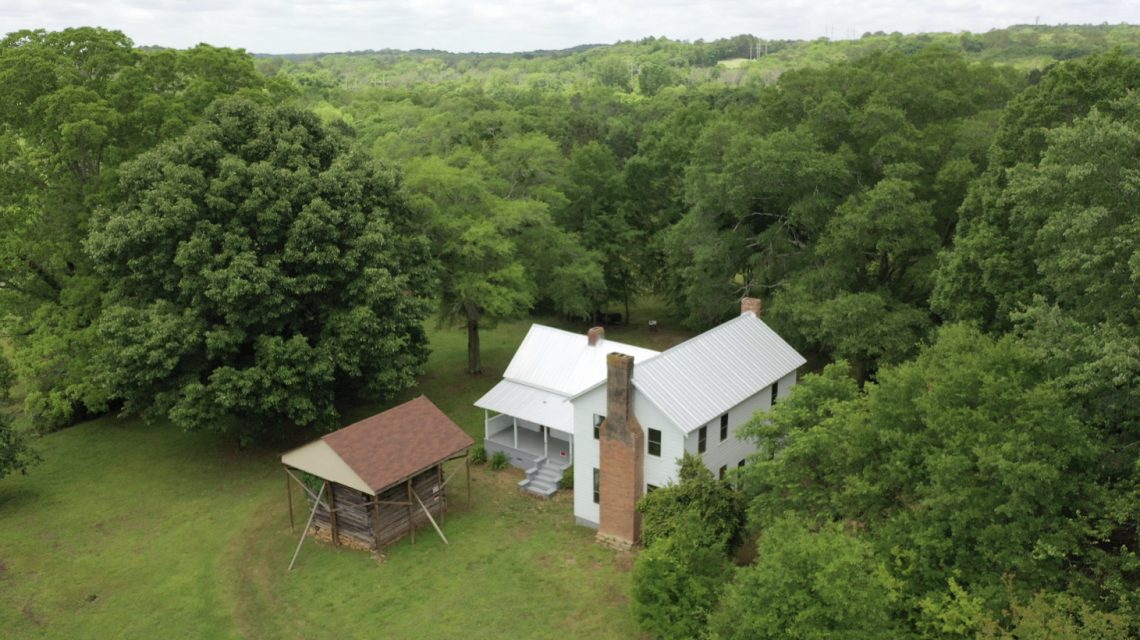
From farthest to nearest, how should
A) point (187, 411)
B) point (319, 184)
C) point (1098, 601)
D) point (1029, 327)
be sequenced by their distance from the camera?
point (319, 184)
point (187, 411)
point (1029, 327)
point (1098, 601)

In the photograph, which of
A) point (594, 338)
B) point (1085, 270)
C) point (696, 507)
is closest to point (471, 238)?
point (594, 338)

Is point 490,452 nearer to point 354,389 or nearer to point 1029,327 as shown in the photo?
point 354,389

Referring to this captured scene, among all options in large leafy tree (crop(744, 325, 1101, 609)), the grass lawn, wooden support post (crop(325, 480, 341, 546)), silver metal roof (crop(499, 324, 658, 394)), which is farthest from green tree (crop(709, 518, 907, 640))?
wooden support post (crop(325, 480, 341, 546))

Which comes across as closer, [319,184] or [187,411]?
[187,411]

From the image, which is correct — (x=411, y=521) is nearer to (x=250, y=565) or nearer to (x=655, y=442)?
(x=250, y=565)

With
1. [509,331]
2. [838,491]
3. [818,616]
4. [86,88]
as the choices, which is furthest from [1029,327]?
[86,88]

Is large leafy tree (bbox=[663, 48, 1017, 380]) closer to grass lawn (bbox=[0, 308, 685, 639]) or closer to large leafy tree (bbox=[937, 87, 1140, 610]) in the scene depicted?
large leafy tree (bbox=[937, 87, 1140, 610])
